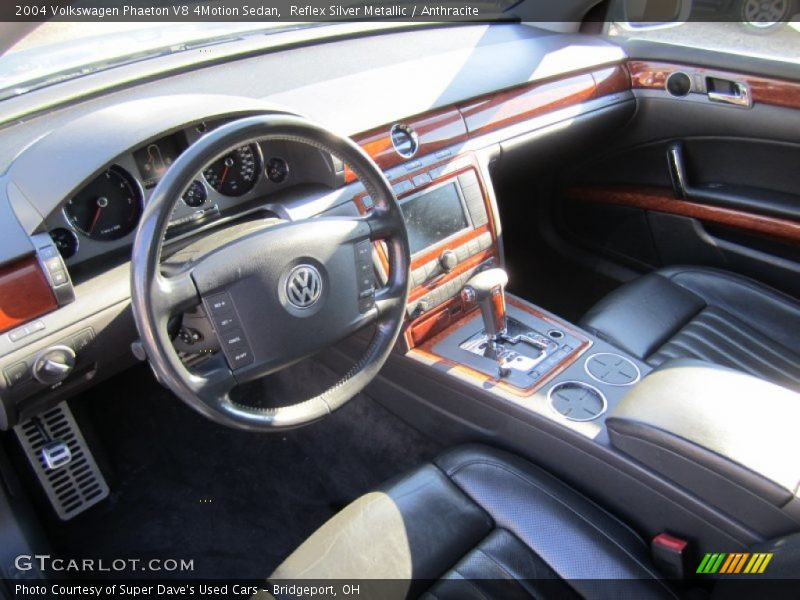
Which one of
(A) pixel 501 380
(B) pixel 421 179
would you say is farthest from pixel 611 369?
(B) pixel 421 179

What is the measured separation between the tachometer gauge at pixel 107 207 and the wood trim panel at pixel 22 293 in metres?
0.14

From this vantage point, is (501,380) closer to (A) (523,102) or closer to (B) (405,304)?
(B) (405,304)

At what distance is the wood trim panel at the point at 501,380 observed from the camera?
5.79 ft

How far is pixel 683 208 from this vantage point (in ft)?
8.25

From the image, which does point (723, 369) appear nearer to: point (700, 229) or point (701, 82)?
point (700, 229)

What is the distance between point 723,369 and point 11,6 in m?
1.41

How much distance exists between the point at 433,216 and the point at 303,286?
671 millimetres

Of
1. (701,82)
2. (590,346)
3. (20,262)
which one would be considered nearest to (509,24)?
(701,82)

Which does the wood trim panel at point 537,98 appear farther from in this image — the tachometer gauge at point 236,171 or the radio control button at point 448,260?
the tachometer gauge at point 236,171

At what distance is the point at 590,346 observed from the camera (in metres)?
1.91

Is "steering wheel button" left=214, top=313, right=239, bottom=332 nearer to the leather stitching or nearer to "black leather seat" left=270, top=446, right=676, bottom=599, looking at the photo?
"black leather seat" left=270, top=446, right=676, bottom=599

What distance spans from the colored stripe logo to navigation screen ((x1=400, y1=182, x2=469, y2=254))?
967 mm
